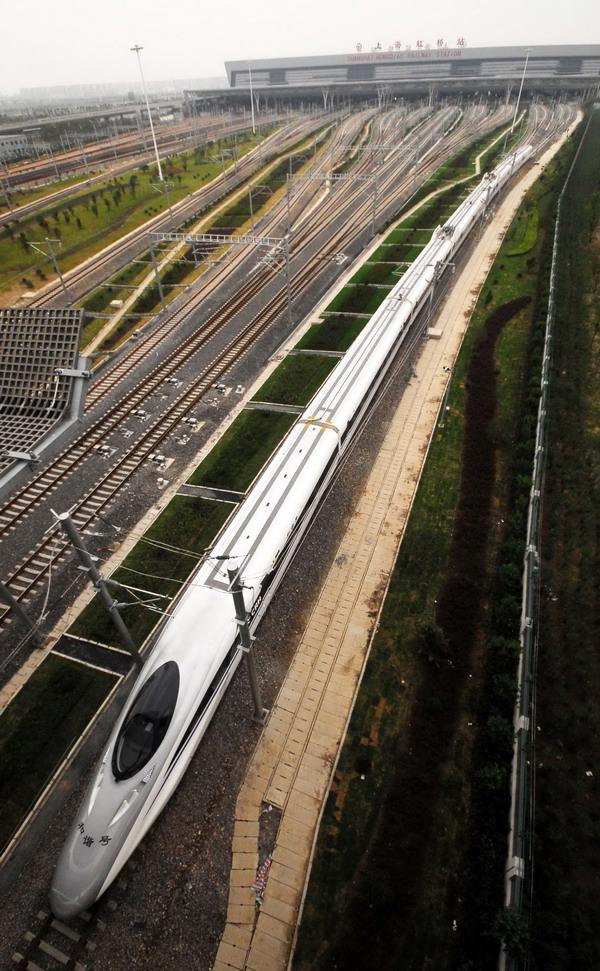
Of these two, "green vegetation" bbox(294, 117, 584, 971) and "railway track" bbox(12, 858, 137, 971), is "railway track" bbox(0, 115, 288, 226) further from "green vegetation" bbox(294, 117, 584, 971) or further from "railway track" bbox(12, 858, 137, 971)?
"railway track" bbox(12, 858, 137, 971)

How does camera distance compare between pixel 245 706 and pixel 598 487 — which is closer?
pixel 245 706

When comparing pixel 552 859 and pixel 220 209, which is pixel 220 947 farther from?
pixel 220 209

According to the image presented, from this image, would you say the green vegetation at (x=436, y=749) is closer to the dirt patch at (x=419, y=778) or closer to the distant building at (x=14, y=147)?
the dirt patch at (x=419, y=778)

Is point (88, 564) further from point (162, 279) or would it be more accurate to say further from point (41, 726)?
point (162, 279)

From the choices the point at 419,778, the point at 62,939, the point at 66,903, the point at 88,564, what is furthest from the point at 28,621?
the point at 419,778

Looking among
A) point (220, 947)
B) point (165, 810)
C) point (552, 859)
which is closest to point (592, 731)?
point (552, 859)

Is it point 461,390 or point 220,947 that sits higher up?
point 461,390

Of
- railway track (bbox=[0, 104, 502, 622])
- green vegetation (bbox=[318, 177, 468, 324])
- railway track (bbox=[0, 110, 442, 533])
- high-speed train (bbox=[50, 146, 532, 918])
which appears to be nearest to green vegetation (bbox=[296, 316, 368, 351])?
green vegetation (bbox=[318, 177, 468, 324])
